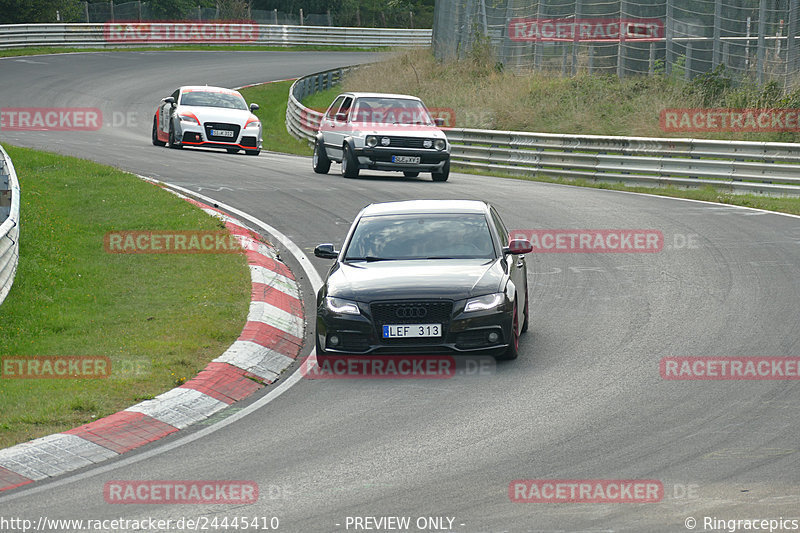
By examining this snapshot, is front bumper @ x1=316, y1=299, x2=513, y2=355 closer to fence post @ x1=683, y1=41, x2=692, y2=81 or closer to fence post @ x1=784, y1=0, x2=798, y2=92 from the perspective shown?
fence post @ x1=784, y1=0, x2=798, y2=92

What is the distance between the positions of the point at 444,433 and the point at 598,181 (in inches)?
717

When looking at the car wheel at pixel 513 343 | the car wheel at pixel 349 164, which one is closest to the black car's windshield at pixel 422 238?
the car wheel at pixel 513 343

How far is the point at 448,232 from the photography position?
11414 millimetres

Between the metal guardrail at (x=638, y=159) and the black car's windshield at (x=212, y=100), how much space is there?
548 cm

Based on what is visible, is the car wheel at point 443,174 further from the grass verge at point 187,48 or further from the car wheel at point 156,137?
the grass verge at point 187,48

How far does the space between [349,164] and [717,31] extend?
1177 centimetres

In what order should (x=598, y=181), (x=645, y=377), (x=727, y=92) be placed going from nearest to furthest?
(x=645, y=377)
(x=598, y=181)
(x=727, y=92)

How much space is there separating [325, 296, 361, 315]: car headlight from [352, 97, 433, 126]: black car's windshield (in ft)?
47.2

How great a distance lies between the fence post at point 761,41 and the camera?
28859 millimetres

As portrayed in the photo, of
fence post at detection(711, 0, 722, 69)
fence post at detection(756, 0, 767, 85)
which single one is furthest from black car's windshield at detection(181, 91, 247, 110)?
fence post at detection(756, 0, 767, 85)

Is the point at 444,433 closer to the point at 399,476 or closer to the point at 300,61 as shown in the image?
the point at 399,476

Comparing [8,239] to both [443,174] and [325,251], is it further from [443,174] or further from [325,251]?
[443,174]

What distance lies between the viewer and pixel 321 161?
82.5ft

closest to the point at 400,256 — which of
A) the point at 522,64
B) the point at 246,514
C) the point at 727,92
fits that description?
the point at 246,514
